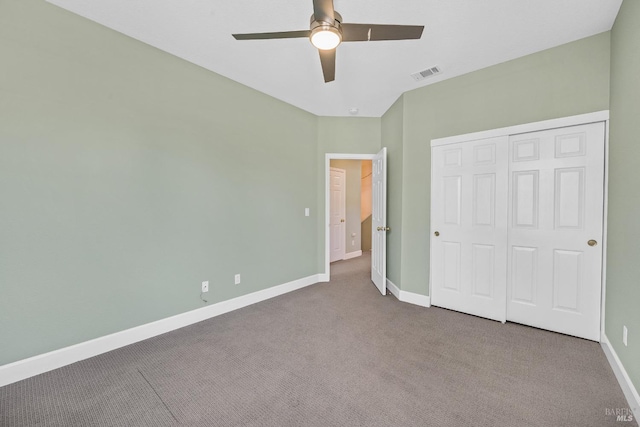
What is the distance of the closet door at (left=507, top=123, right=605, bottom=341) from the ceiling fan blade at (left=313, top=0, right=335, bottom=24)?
7.83ft

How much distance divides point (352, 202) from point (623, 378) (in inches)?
208

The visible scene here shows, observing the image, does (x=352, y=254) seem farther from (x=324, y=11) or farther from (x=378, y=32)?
(x=324, y=11)

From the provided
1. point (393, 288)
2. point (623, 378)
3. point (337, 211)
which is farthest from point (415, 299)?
point (337, 211)

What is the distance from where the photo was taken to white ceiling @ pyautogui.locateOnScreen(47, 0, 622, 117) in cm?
206

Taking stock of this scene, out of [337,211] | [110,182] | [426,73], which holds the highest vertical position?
[426,73]

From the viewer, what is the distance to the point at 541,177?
272 cm

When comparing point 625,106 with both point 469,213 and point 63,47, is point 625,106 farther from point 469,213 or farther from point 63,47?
point 63,47

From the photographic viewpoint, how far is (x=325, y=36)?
1688 mm

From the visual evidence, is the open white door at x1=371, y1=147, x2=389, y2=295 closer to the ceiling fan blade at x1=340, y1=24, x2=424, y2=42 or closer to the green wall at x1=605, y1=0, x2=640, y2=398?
the ceiling fan blade at x1=340, y1=24, x2=424, y2=42

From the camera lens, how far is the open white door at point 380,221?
3811mm

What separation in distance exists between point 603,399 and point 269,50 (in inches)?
148

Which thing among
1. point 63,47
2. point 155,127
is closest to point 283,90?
point 155,127

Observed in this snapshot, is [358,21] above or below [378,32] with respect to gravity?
above

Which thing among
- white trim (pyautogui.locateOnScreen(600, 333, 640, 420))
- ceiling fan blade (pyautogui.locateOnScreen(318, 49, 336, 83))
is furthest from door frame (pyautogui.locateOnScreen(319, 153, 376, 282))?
white trim (pyautogui.locateOnScreen(600, 333, 640, 420))
